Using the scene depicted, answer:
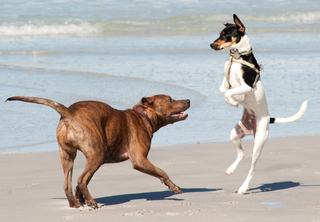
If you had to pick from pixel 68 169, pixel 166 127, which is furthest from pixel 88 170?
pixel 166 127

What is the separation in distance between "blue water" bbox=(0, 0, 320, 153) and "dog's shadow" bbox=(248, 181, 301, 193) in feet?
7.42

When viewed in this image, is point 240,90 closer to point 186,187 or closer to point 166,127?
point 186,187

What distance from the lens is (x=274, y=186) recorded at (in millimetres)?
5637

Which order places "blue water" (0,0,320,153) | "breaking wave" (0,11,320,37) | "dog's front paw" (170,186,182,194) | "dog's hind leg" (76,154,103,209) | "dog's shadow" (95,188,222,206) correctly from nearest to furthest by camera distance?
"dog's hind leg" (76,154,103,209) → "dog's shadow" (95,188,222,206) → "dog's front paw" (170,186,182,194) → "blue water" (0,0,320,153) → "breaking wave" (0,11,320,37)

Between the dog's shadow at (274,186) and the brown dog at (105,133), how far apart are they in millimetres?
892

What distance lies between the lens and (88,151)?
14.8ft

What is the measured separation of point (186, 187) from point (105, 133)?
1.30 m

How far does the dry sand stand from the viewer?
4434mm

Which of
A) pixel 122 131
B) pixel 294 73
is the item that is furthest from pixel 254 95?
pixel 294 73

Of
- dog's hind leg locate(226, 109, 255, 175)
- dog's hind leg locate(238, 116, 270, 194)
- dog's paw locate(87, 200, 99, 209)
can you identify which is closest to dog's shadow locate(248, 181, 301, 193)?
dog's hind leg locate(238, 116, 270, 194)

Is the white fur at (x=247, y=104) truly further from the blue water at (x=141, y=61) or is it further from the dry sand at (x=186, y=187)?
the blue water at (x=141, y=61)

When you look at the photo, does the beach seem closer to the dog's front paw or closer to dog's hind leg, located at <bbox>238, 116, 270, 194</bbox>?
the dog's front paw

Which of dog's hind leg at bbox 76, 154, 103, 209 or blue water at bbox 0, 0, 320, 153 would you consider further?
blue water at bbox 0, 0, 320, 153

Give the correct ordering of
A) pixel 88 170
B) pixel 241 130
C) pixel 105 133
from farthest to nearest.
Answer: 1. pixel 241 130
2. pixel 105 133
3. pixel 88 170
